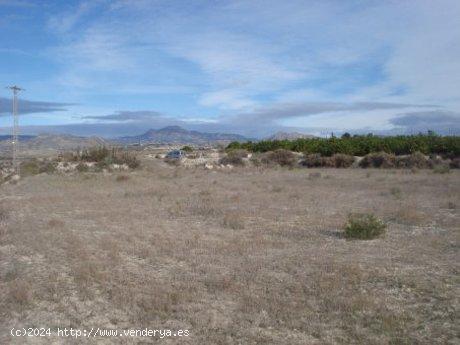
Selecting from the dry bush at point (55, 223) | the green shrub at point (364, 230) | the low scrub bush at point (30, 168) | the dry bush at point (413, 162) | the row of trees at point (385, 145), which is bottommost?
the low scrub bush at point (30, 168)

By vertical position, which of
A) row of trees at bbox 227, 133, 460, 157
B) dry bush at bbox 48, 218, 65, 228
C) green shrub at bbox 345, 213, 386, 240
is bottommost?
dry bush at bbox 48, 218, 65, 228

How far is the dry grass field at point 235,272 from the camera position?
757 cm

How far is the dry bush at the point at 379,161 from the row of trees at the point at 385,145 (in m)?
5.60

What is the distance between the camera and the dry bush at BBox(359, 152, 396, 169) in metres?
42.5

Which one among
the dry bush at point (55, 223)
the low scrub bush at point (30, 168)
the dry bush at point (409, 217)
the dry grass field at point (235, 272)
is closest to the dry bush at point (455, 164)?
the dry grass field at point (235, 272)

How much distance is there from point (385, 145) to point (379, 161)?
7.60 meters

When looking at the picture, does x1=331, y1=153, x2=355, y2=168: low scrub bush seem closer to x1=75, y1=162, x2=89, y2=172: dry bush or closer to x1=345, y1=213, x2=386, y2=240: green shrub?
x1=75, y1=162, x2=89, y2=172: dry bush

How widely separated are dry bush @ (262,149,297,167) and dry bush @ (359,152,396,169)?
632cm

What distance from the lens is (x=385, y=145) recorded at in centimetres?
5053

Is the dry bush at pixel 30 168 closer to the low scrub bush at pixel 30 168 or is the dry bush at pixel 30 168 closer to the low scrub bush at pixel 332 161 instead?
the low scrub bush at pixel 30 168

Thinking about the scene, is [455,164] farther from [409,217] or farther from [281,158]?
[409,217]

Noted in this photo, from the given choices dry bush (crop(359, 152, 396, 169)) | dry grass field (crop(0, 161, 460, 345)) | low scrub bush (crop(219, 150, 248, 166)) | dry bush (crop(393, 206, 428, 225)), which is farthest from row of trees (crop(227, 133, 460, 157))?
dry bush (crop(393, 206, 428, 225))

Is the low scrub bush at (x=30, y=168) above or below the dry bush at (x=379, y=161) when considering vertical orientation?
below

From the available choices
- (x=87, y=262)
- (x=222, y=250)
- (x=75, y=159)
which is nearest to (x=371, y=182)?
(x=222, y=250)
